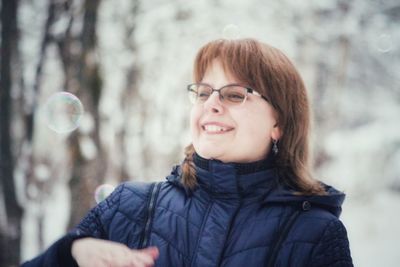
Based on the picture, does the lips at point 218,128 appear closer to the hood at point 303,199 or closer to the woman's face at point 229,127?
the woman's face at point 229,127

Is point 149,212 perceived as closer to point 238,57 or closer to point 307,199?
point 307,199

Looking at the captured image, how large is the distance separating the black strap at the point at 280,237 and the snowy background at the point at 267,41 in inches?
185

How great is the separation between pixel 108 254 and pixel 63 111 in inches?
157

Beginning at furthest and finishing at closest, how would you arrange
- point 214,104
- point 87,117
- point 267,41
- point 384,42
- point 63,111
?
point 384,42, point 267,41, point 87,117, point 63,111, point 214,104

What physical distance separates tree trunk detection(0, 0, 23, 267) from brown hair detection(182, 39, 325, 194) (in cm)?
407

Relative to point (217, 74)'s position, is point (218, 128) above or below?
below

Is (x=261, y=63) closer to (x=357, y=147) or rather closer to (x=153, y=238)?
(x=153, y=238)

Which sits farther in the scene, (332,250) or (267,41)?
(267,41)

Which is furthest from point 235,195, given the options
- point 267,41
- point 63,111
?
point 267,41

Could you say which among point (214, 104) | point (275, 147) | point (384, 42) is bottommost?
point (275, 147)

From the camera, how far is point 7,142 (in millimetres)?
5152

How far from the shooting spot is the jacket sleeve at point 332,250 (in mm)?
1565

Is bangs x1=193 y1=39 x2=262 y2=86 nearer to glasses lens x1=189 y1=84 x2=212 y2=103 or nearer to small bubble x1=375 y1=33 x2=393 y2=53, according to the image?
glasses lens x1=189 y1=84 x2=212 y2=103

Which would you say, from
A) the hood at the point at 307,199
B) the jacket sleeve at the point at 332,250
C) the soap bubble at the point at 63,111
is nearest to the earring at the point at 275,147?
the hood at the point at 307,199
